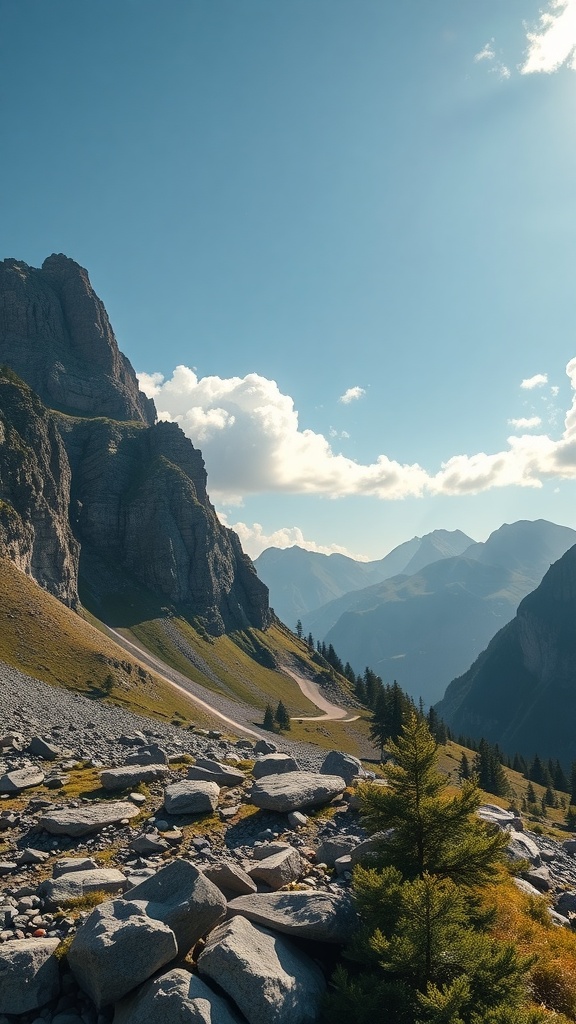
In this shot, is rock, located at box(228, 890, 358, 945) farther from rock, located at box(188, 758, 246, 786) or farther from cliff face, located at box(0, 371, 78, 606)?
cliff face, located at box(0, 371, 78, 606)

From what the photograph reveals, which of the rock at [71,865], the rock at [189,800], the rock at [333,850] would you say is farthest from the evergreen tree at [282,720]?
the rock at [71,865]

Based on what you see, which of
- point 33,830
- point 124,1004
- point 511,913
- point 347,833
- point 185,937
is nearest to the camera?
point 124,1004

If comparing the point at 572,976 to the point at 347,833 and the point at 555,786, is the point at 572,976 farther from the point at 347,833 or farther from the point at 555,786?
the point at 555,786

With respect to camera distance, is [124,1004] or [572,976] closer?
[124,1004]

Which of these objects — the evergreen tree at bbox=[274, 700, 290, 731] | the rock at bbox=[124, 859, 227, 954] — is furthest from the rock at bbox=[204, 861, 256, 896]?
the evergreen tree at bbox=[274, 700, 290, 731]

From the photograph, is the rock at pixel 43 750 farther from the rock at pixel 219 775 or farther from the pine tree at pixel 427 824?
the pine tree at pixel 427 824

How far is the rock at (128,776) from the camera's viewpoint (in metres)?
25.2

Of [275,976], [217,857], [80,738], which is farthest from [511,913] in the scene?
[80,738]

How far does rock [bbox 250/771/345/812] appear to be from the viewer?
22578 millimetres

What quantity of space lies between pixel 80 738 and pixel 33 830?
74.8 feet

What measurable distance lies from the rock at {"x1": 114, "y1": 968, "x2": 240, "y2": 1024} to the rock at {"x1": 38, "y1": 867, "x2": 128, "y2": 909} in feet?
15.7

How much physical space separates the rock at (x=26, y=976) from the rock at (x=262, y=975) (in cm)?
322

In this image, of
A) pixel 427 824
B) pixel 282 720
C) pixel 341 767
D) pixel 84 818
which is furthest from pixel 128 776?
pixel 282 720

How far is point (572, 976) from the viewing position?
471 inches
